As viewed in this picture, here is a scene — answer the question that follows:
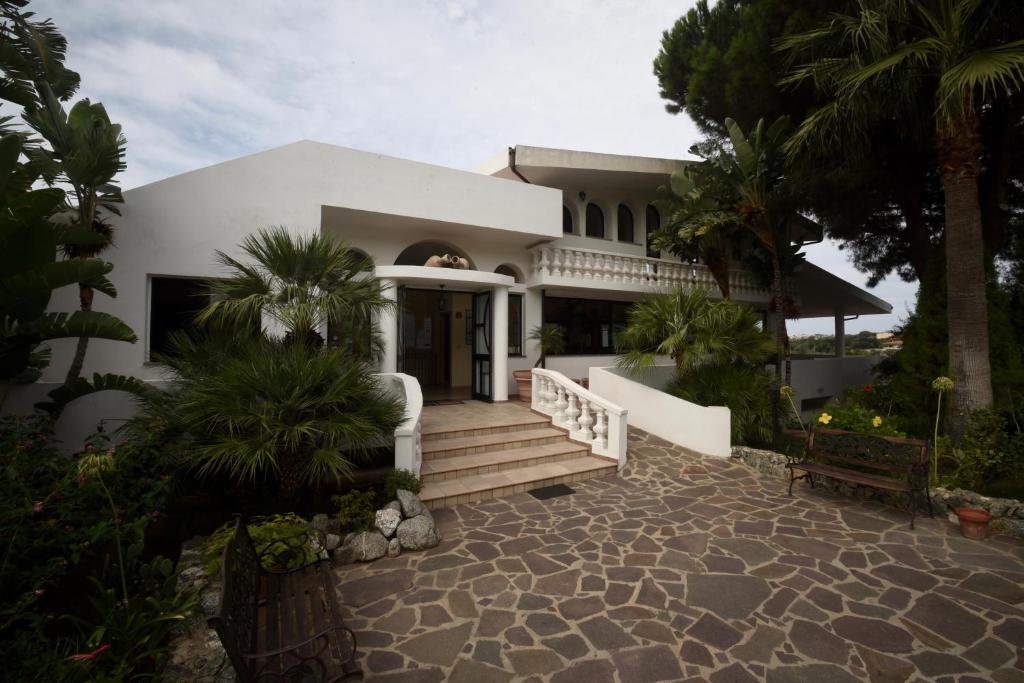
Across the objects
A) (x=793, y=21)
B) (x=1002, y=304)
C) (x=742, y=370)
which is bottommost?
(x=742, y=370)

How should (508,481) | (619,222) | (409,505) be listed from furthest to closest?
(619,222) → (508,481) → (409,505)

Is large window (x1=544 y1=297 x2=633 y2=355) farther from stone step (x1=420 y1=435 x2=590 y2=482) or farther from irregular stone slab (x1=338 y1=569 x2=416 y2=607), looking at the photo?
irregular stone slab (x1=338 y1=569 x2=416 y2=607)

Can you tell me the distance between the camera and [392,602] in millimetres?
3859

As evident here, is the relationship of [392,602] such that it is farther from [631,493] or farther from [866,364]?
[866,364]

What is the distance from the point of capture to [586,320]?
46.7ft

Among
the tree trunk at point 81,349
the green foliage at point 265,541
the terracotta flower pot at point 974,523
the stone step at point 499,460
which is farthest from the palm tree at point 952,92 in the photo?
the tree trunk at point 81,349

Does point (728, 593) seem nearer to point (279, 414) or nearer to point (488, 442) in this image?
point (488, 442)

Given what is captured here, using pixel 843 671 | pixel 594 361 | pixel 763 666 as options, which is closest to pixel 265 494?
pixel 763 666

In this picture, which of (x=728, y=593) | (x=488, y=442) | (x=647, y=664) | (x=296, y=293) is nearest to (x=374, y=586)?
(x=647, y=664)

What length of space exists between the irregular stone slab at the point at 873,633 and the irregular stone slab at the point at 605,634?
169 centimetres

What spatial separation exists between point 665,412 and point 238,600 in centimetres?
824

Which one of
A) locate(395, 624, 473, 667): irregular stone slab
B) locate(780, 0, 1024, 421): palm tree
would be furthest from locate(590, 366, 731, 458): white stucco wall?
locate(395, 624, 473, 667): irregular stone slab

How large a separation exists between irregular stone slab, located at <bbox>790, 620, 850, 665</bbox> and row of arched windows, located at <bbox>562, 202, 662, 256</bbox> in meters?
12.5

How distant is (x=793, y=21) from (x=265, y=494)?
43.4 feet
